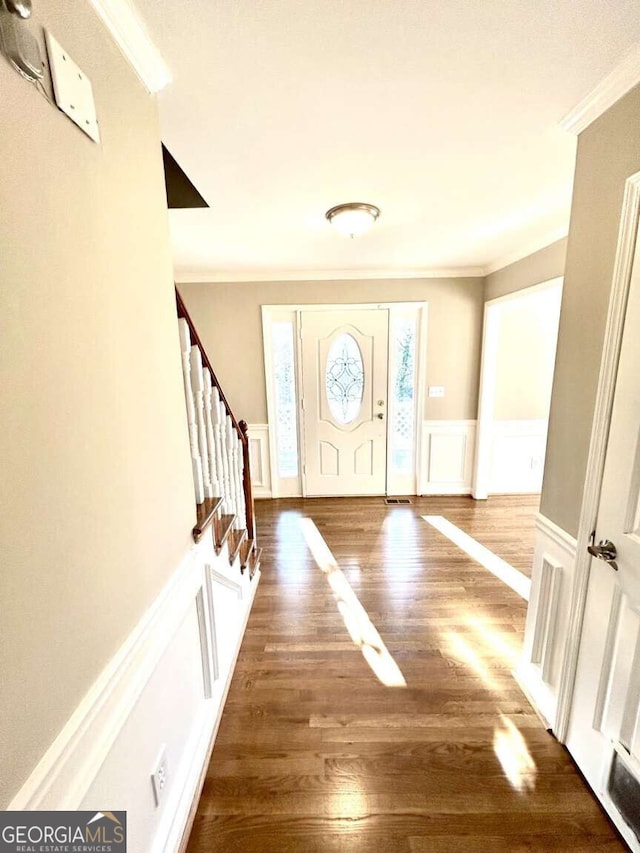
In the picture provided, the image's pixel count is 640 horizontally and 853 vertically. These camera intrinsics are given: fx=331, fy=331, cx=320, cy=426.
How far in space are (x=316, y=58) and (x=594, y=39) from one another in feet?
2.45

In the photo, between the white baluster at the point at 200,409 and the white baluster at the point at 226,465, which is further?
the white baluster at the point at 226,465

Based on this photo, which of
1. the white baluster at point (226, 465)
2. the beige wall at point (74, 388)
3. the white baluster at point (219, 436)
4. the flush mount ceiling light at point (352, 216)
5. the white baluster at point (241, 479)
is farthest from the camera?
the white baluster at point (241, 479)

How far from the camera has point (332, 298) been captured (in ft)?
11.0

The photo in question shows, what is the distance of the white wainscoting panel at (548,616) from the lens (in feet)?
4.21

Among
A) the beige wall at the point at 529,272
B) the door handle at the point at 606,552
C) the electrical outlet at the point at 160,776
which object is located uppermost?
the beige wall at the point at 529,272

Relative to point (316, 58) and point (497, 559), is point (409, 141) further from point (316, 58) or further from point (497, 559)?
point (497, 559)

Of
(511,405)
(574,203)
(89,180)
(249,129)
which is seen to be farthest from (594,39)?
(511,405)

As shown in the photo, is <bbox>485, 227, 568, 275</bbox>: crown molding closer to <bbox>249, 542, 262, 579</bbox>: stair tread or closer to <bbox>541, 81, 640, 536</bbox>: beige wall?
<bbox>541, 81, 640, 536</bbox>: beige wall

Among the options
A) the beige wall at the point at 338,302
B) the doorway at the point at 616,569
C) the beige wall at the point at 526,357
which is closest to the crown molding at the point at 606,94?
the doorway at the point at 616,569

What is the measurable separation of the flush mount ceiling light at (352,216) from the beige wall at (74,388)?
109cm

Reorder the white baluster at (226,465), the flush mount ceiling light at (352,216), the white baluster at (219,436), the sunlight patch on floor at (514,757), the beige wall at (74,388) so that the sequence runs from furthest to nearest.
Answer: the flush mount ceiling light at (352,216)
the white baluster at (226,465)
the white baluster at (219,436)
the sunlight patch on floor at (514,757)
the beige wall at (74,388)

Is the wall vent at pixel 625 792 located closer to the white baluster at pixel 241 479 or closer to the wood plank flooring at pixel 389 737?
the wood plank flooring at pixel 389 737

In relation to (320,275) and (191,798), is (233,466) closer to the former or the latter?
(191,798)

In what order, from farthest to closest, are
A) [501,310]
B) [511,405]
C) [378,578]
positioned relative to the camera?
[511,405], [501,310], [378,578]
